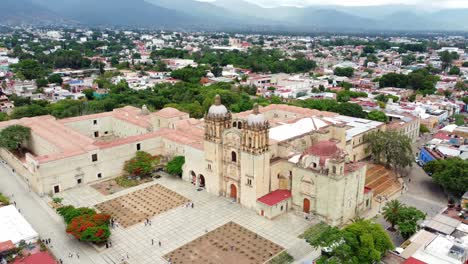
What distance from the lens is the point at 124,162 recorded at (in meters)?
53.4

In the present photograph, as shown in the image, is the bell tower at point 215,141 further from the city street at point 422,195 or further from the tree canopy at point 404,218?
the tree canopy at point 404,218

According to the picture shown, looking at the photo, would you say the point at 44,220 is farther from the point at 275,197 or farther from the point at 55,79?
the point at 55,79

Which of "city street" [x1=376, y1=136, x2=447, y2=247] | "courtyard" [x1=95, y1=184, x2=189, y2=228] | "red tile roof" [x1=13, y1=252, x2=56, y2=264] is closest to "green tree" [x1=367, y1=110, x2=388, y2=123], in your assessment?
"city street" [x1=376, y1=136, x2=447, y2=247]

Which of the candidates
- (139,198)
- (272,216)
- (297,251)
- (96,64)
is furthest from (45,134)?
(96,64)

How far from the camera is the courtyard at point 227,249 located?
34.4 m

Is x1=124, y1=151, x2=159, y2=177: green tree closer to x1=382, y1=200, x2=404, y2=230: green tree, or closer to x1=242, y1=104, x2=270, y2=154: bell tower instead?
x1=242, y1=104, x2=270, y2=154: bell tower

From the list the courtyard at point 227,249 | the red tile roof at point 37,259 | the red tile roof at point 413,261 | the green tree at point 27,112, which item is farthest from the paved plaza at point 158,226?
the green tree at point 27,112

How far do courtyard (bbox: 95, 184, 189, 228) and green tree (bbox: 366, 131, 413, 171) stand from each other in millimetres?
27372

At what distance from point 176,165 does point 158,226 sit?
12786 millimetres

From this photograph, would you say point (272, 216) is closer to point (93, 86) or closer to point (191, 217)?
point (191, 217)

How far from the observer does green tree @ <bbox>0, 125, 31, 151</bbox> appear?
56809 millimetres

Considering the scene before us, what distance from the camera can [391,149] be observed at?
51188 mm

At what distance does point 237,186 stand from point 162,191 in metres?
10.0

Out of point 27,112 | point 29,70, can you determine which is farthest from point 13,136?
point 29,70
